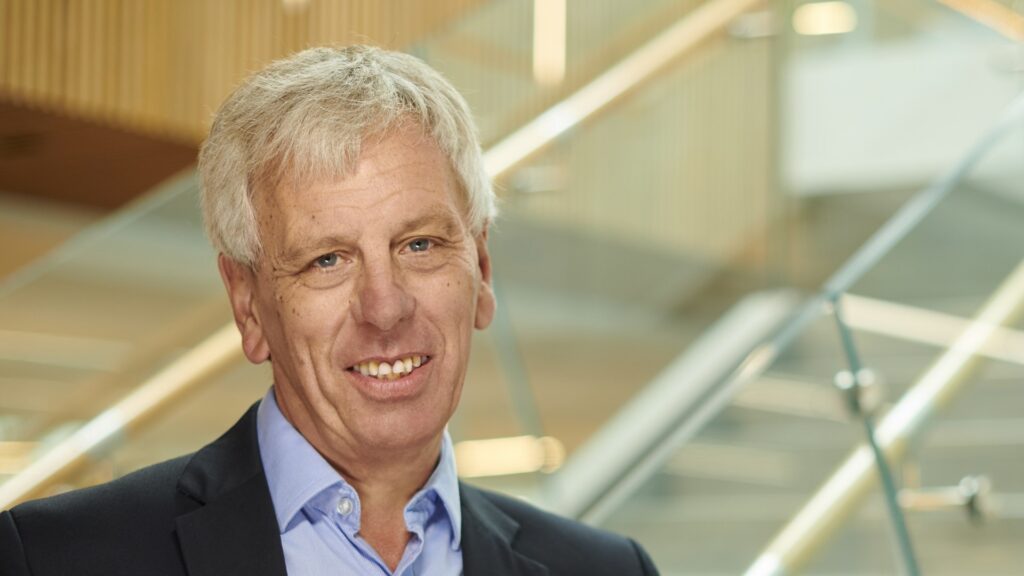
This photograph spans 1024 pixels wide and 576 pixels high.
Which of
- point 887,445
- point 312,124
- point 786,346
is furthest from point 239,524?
point 786,346

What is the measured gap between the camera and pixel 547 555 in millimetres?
1938

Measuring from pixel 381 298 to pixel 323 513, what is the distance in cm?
28

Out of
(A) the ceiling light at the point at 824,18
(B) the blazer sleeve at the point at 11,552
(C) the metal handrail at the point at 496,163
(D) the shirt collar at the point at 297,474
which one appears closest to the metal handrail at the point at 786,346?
(C) the metal handrail at the point at 496,163

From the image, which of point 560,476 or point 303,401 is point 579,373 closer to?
point 560,476

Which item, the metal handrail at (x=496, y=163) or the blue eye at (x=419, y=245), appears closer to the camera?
the blue eye at (x=419, y=245)

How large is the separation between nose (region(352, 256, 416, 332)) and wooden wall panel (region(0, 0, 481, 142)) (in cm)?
441

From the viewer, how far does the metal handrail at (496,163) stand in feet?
9.07

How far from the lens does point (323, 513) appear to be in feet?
5.80

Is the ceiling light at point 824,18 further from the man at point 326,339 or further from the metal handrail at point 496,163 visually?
the man at point 326,339

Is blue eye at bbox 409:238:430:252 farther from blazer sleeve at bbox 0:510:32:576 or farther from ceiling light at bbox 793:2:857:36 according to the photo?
ceiling light at bbox 793:2:857:36

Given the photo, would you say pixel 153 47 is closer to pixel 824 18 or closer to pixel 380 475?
pixel 824 18

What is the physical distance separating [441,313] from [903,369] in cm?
166

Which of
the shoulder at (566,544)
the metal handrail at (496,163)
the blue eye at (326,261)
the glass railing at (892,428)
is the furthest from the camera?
the glass railing at (892,428)

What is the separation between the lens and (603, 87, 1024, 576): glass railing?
293cm
